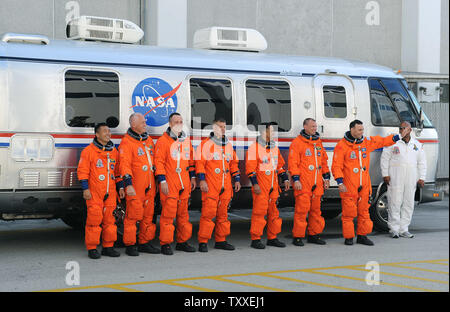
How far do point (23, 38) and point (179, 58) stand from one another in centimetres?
219

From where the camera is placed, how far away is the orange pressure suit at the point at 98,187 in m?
8.98

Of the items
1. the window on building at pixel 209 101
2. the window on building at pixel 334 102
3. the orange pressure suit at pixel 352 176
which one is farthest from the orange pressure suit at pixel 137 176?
the window on building at pixel 334 102

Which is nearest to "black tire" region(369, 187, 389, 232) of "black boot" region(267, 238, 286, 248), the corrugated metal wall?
"black boot" region(267, 238, 286, 248)

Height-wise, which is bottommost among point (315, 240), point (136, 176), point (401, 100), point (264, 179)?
point (315, 240)

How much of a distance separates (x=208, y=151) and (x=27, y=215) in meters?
2.60

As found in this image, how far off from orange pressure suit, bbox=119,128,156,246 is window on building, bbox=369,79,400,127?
12.8ft

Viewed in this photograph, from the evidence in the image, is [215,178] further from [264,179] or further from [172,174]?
[264,179]

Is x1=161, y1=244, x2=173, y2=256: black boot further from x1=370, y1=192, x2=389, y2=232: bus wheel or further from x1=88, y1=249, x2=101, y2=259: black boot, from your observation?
x1=370, y1=192, x2=389, y2=232: bus wheel

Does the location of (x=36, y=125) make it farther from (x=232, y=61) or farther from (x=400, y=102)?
(x=400, y=102)

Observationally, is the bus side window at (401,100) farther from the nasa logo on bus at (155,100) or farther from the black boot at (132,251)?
the black boot at (132,251)

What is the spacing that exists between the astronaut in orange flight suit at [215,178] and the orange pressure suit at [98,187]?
4.06 ft

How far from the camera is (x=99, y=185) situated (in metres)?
9.02

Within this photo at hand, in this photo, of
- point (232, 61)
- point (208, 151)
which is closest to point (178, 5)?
point (232, 61)

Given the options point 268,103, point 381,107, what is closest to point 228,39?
point 268,103
